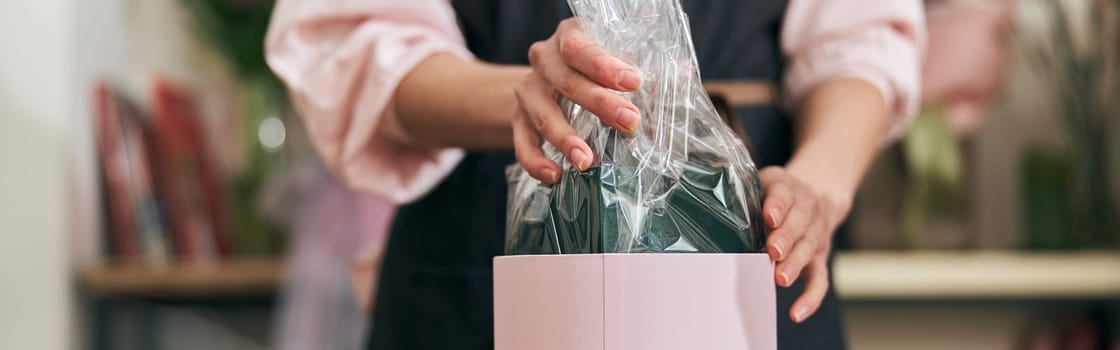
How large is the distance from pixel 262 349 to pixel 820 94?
1.58m

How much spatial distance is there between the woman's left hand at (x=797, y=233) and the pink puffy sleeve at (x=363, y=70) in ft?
0.69

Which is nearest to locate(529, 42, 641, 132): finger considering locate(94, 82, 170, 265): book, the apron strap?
the apron strap

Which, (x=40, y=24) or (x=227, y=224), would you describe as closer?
(x=40, y=24)

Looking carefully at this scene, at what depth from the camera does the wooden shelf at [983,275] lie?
1421mm

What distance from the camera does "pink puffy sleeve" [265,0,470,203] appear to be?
1.91 feet

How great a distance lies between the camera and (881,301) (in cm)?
179

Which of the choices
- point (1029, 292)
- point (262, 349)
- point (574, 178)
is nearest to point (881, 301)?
point (1029, 292)

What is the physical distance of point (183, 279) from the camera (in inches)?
66.3

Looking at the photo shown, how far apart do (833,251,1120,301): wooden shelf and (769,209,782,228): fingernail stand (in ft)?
3.41

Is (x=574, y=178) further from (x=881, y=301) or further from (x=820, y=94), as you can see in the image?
(x=881, y=301)

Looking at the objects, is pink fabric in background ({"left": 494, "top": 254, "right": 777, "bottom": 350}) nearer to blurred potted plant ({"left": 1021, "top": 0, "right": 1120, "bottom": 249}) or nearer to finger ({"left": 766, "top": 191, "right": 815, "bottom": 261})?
finger ({"left": 766, "top": 191, "right": 815, "bottom": 261})

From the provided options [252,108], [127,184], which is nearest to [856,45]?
[127,184]

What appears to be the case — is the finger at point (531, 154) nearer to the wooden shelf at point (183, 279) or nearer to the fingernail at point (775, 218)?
the fingernail at point (775, 218)

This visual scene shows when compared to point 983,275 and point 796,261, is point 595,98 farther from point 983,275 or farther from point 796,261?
point 983,275
